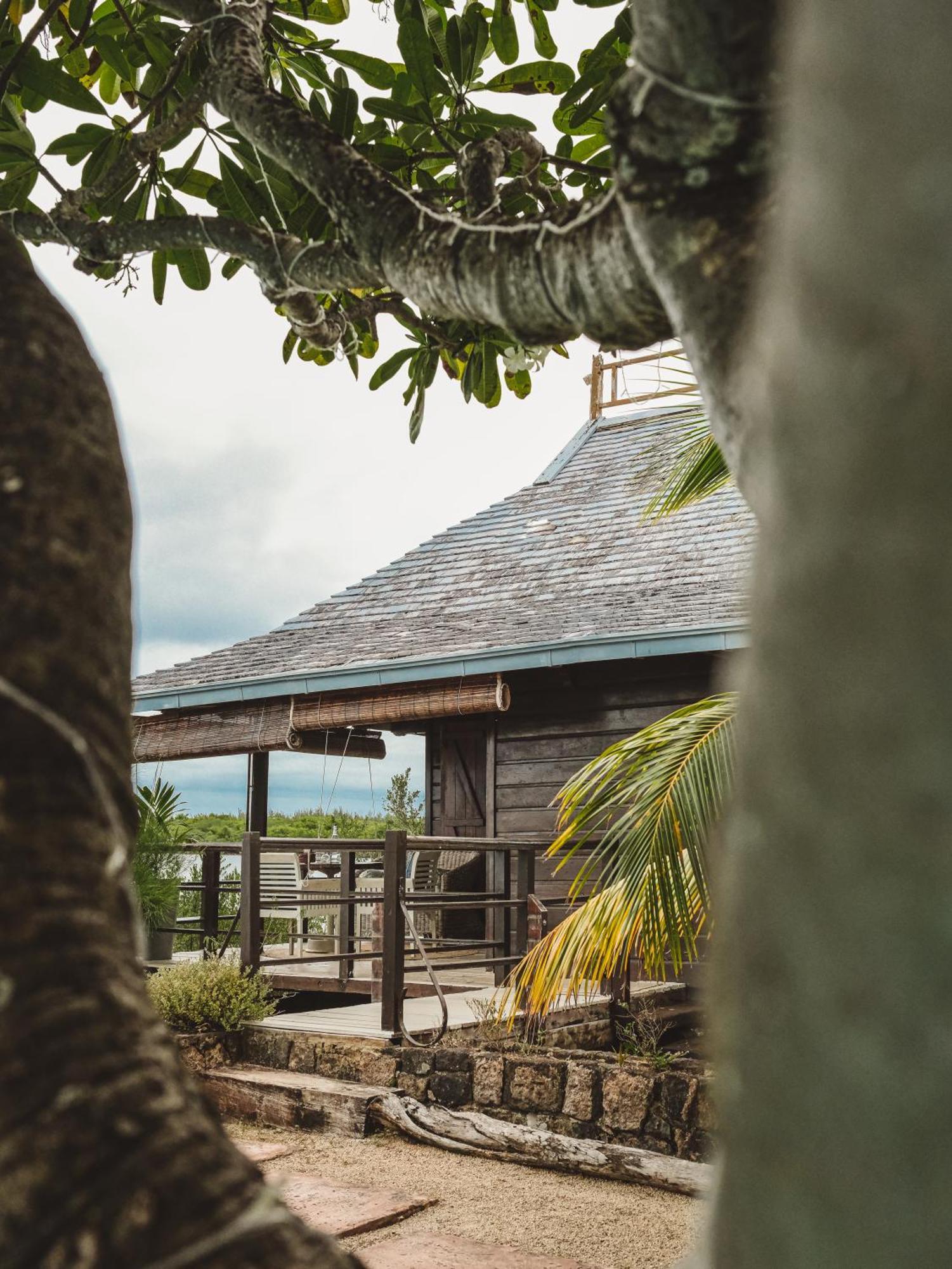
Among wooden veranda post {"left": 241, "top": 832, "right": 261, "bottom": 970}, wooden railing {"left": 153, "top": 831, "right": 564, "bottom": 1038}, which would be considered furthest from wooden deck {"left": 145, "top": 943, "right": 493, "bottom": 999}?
wooden veranda post {"left": 241, "top": 832, "right": 261, "bottom": 970}

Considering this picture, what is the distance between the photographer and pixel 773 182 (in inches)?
32.2

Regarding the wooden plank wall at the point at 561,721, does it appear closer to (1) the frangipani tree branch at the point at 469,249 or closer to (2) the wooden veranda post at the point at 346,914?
(2) the wooden veranda post at the point at 346,914

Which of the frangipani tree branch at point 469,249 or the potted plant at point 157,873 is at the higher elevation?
the frangipani tree branch at point 469,249

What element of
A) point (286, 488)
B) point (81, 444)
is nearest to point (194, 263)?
point (81, 444)

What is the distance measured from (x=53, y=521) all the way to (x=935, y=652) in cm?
71

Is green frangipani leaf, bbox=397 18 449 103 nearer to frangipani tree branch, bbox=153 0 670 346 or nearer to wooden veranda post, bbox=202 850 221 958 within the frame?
frangipani tree branch, bbox=153 0 670 346

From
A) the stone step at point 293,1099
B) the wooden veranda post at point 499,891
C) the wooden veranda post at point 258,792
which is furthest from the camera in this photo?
the wooden veranda post at point 258,792

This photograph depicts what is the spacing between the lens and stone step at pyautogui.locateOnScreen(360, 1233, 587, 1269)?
3531mm

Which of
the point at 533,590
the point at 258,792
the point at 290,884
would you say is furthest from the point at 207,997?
the point at 533,590

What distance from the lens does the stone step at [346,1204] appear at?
3926 mm

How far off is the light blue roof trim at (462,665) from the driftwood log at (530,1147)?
10.9 ft

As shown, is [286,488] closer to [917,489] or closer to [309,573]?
[309,573]

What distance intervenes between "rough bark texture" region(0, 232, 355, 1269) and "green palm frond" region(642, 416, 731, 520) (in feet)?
12.4

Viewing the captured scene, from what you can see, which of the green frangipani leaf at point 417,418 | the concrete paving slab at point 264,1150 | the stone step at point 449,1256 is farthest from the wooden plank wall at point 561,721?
the green frangipani leaf at point 417,418
